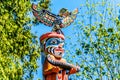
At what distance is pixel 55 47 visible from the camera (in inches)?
452

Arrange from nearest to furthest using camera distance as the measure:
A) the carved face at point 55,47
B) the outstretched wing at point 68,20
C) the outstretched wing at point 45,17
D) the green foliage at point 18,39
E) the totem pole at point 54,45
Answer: the totem pole at point 54,45
the carved face at point 55,47
the outstretched wing at point 45,17
the outstretched wing at point 68,20
the green foliage at point 18,39

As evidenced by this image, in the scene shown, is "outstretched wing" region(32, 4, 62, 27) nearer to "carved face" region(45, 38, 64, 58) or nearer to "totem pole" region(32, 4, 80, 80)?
"totem pole" region(32, 4, 80, 80)

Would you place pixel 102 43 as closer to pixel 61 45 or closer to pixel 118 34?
pixel 118 34

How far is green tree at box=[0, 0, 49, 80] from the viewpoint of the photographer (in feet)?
47.9

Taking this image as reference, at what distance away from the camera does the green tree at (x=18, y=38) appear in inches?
575

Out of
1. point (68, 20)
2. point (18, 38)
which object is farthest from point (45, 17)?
point (18, 38)

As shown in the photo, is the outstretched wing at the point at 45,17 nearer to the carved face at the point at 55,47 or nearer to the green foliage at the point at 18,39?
the carved face at the point at 55,47

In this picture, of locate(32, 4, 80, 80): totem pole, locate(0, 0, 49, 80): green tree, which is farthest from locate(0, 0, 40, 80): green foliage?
locate(32, 4, 80, 80): totem pole

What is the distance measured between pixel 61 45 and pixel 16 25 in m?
4.92

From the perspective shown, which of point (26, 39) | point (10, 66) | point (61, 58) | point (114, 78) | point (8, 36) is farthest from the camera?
point (114, 78)

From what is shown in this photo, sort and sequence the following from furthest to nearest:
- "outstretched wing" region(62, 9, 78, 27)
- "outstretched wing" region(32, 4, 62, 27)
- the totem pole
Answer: "outstretched wing" region(62, 9, 78, 27), "outstretched wing" region(32, 4, 62, 27), the totem pole

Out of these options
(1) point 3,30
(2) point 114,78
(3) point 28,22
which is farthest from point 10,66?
(2) point 114,78

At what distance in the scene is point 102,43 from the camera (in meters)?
18.6

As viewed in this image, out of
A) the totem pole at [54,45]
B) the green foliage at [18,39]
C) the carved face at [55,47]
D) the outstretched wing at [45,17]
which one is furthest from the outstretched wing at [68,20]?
the green foliage at [18,39]
